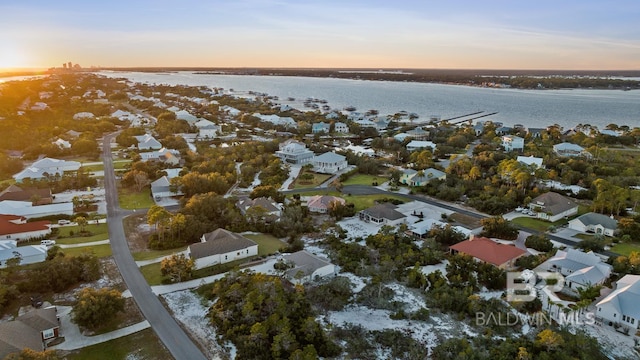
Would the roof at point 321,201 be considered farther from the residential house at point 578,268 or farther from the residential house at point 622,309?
the residential house at point 622,309

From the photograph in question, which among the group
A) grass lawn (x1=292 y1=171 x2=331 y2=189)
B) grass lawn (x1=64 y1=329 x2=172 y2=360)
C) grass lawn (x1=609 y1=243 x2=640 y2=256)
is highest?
grass lawn (x1=292 y1=171 x2=331 y2=189)

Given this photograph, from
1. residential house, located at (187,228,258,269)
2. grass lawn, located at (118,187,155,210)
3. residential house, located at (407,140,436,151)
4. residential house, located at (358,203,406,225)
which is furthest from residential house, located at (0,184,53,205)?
residential house, located at (407,140,436,151)

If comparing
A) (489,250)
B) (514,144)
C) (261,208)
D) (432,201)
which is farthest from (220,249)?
(514,144)

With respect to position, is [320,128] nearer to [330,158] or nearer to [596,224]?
[330,158]

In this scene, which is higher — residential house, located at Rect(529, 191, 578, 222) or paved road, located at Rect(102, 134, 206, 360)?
residential house, located at Rect(529, 191, 578, 222)

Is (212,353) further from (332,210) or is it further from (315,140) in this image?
(315,140)

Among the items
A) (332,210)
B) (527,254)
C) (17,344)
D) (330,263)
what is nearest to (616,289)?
(527,254)

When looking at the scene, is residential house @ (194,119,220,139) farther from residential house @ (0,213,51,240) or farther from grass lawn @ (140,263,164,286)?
grass lawn @ (140,263,164,286)

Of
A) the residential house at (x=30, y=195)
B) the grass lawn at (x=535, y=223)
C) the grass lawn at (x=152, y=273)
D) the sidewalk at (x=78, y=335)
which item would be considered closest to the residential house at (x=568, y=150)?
the grass lawn at (x=535, y=223)
